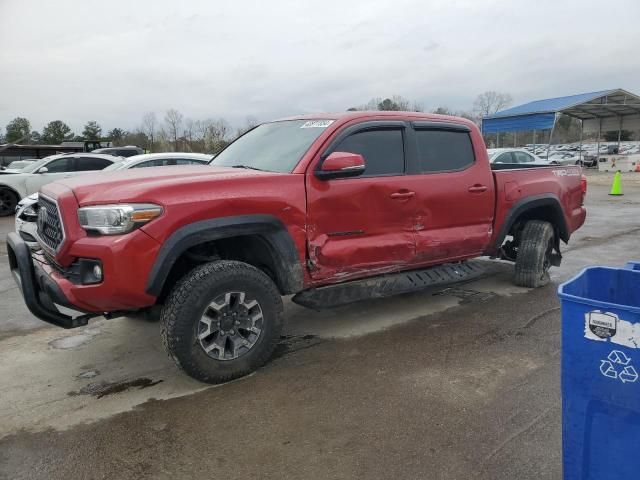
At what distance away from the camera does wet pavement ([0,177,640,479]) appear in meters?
2.79

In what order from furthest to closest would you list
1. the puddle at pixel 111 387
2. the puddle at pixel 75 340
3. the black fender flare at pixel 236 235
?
the puddle at pixel 75 340, the puddle at pixel 111 387, the black fender flare at pixel 236 235

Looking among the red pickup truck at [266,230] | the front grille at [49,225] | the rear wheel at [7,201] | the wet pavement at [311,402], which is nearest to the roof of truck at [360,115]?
the red pickup truck at [266,230]

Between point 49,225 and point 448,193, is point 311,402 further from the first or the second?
point 448,193

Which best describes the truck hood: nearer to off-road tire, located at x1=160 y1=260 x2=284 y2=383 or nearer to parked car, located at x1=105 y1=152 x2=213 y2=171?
off-road tire, located at x1=160 y1=260 x2=284 y2=383

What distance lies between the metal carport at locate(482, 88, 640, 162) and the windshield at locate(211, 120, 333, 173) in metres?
24.6

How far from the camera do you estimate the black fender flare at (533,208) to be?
559 centimetres

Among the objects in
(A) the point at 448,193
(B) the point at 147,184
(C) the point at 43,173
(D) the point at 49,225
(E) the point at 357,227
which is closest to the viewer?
(B) the point at 147,184

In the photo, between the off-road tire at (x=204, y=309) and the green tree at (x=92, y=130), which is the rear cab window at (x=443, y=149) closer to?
the off-road tire at (x=204, y=309)

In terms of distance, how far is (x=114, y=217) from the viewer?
3236mm

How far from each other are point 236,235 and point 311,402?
4.20 ft

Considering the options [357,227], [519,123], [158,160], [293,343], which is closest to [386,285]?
[357,227]

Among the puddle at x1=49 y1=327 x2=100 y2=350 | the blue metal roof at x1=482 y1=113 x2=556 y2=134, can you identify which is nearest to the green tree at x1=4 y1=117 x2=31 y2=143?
the blue metal roof at x1=482 y1=113 x2=556 y2=134

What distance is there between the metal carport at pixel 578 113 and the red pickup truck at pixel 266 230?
77.2 ft

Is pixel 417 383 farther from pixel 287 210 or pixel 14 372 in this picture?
pixel 14 372
